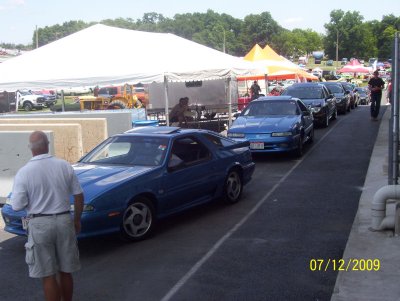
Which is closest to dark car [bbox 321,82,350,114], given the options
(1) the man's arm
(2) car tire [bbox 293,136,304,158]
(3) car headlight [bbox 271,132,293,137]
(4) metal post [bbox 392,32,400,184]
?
(2) car tire [bbox 293,136,304,158]

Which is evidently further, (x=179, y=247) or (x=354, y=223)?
(x=354, y=223)

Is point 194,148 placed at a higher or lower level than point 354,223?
higher

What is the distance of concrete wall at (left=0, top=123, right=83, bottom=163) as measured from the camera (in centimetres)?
1023

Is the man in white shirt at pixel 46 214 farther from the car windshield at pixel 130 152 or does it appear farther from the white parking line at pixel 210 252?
the car windshield at pixel 130 152

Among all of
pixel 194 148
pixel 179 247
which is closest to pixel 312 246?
pixel 179 247

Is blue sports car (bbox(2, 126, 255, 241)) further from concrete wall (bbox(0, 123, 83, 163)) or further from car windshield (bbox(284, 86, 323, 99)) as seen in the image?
car windshield (bbox(284, 86, 323, 99))

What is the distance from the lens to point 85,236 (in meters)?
6.00

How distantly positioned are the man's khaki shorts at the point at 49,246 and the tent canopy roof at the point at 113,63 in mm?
8739

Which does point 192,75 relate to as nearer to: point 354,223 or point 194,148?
point 194,148

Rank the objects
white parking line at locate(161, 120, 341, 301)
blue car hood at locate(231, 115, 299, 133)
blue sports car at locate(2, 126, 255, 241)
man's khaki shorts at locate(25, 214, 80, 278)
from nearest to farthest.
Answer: man's khaki shorts at locate(25, 214, 80, 278), white parking line at locate(161, 120, 341, 301), blue sports car at locate(2, 126, 255, 241), blue car hood at locate(231, 115, 299, 133)

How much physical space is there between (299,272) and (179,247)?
1.61 m

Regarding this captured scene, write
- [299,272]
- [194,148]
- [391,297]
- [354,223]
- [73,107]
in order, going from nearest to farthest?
[391,297] < [299,272] < [354,223] < [194,148] < [73,107]

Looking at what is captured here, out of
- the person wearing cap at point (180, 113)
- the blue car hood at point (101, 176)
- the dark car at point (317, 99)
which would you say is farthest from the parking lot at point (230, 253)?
the dark car at point (317, 99)
